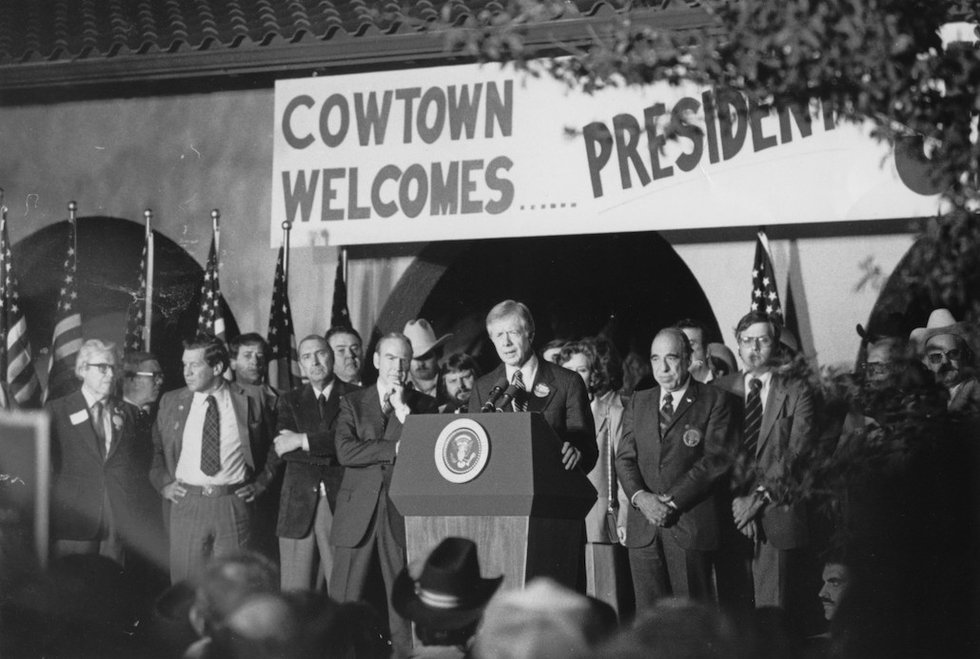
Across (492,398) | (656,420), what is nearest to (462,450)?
Answer: (492,398)

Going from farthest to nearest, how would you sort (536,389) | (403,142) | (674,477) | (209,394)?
1. (403,142)
2. (209,394)
3. (674,477)
4. (536,389)

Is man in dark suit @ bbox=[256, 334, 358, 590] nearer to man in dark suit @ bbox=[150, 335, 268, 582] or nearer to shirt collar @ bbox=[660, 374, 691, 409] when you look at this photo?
man in dark suit @ bbox=[150, 335, 268, 582]

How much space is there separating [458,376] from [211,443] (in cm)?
143

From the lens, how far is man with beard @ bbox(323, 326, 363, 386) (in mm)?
8812

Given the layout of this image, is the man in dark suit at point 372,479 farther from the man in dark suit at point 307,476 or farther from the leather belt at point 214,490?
the leather belt at point 214,490

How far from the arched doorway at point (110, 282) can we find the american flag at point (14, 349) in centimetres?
44

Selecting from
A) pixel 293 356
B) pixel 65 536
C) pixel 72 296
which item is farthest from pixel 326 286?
pixel 65 536

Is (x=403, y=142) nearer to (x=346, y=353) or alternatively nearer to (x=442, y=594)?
(x=346, y=353)

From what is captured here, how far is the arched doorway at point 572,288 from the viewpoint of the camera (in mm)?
11047

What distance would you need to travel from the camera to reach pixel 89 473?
8750mm

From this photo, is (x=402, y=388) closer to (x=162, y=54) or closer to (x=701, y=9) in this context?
(x=701, y=9)

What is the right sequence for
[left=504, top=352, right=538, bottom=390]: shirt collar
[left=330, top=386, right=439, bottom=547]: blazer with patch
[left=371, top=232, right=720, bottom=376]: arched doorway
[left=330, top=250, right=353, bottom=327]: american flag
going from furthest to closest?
[left=371, top=232, right=720, bottom=376]: arched doorway → [left=330, top=250, right=353, bottom=327]: american flag → [left=330, top=386, right=439, bottom=547]: blazer with patch → [left=504, top=352, right=538, bottom=390]: shirt collar

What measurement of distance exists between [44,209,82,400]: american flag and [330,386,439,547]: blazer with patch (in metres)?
3.10

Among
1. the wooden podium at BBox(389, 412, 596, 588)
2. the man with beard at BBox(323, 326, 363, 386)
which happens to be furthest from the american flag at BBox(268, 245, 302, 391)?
the wooden podium at BBox(389, 412, 596, 588)
